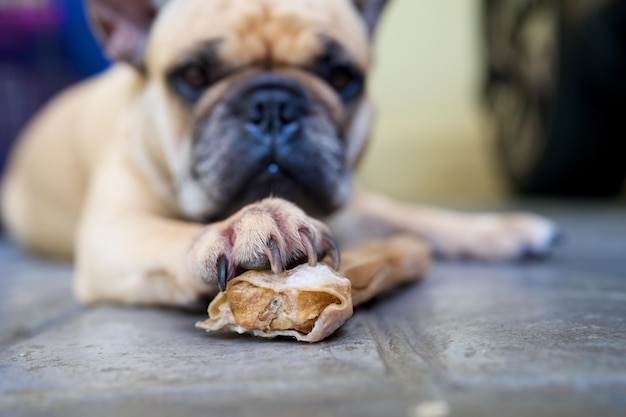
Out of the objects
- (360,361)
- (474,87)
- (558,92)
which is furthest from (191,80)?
(474,87)

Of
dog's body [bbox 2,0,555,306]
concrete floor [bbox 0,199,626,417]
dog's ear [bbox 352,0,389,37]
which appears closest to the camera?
concrete floor [bbox 0,199,626,417]

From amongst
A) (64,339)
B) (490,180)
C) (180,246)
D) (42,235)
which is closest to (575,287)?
(180,246)

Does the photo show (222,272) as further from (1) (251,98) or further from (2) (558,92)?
(2) (558,92)

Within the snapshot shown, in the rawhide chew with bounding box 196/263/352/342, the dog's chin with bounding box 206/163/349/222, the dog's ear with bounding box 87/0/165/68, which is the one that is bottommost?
the rawhide chew with bounding box 196/263/352/342

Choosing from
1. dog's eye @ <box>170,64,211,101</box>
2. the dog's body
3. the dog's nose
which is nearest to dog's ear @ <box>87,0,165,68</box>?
the dog's body

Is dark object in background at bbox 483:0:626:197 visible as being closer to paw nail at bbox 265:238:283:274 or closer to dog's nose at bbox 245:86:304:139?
dog's nose at bbox 245:86:304:139

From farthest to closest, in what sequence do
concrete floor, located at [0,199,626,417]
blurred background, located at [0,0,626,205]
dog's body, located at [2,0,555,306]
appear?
blurred background, located at [0,0,626,205] → dog's body, located at [2,0,555,306] → concrete floor, located at [0,199,626,417]
